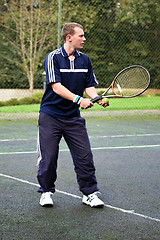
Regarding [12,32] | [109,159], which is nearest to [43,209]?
[109,159]

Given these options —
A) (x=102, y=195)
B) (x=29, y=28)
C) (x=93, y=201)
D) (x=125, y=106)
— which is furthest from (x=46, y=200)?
(x=29, y=28)

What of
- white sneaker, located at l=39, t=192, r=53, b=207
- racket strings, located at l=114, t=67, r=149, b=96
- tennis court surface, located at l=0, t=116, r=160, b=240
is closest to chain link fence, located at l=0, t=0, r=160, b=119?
tennis court surface, located at l=0, t=116, r=160, b=240

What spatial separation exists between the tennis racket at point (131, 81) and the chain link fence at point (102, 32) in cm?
842

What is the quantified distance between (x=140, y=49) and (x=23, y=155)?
31.9 ft

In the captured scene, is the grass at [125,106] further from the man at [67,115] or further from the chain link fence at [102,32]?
the man at [67,115]

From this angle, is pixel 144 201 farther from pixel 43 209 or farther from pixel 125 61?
pixel 125 61

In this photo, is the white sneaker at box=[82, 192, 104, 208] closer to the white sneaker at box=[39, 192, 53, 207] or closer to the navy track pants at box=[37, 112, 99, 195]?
the navy track pants at box=[37, 112, 99, 195]

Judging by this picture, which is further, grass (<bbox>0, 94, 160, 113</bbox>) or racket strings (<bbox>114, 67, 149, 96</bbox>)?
grass (<bbox>0, 94, 160, 113</bbox>)

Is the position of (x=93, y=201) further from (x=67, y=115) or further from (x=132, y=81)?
(x=132, y=81)

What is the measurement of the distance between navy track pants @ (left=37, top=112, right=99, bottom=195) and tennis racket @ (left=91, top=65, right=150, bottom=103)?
2.46ft

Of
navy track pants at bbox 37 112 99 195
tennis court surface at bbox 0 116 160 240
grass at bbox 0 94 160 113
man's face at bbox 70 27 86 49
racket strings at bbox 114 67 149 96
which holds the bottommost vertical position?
grass at bbox 0 94 160 113

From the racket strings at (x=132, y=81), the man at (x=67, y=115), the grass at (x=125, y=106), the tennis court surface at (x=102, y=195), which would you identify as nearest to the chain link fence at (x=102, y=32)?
the grass at (x=125, y=106)

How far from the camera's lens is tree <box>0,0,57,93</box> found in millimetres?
16433

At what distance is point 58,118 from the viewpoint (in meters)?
4.71
